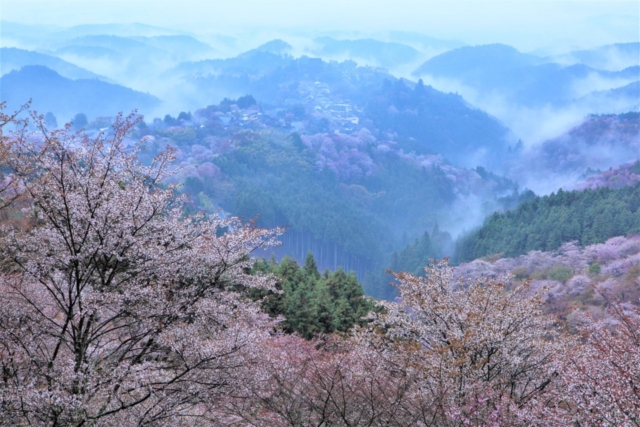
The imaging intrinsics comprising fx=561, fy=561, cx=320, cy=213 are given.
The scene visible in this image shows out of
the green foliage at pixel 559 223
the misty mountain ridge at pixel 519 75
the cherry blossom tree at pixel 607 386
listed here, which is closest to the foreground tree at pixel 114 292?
the cherry blossom tree at pixel 607 386

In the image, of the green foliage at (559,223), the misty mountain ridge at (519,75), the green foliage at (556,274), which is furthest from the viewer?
the misty mountain ridge at (519,75)

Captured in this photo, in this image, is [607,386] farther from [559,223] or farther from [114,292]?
[559,223]

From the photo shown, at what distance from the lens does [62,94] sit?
344ft

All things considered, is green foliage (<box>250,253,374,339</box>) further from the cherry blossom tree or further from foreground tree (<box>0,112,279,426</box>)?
the cherry blossom tree

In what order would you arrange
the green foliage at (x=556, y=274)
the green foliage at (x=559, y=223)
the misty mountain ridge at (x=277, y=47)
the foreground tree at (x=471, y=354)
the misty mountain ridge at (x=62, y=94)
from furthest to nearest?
1. the misty mountain ridge at (x=277, y=47)
2. the misty mountain ridge at (x=62, y=94)
3. the green foliage at (x=559, y=223)
4. the green foliage at (x=556, y=274)
5. the foreground tree at (x=471, y=354)

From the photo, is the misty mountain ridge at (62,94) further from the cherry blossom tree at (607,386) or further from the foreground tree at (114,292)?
the cherry blossom tree at (607,386)

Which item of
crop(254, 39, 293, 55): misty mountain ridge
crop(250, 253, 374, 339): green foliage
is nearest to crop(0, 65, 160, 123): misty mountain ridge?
crop(254, 39, 293, 55): misty mountain ridge

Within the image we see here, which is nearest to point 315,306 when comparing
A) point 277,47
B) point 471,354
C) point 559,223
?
point 471,354

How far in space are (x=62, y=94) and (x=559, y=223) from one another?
311ft

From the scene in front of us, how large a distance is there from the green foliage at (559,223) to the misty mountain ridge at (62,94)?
80723 mm

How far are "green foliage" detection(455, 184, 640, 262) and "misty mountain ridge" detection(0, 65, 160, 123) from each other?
8072 centimetres

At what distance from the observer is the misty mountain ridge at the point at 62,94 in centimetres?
9838

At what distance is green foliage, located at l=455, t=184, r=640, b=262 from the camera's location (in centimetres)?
3828

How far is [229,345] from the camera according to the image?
670 centimetres
